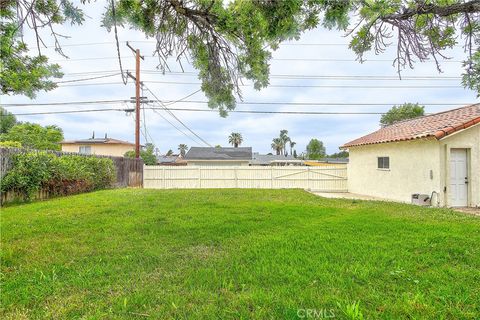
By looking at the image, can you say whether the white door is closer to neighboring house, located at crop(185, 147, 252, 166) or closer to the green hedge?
the green hedge

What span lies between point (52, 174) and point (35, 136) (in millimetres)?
22799

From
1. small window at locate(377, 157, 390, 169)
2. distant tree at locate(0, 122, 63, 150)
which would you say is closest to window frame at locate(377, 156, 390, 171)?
small window at locate(377, 157, 390, 169)

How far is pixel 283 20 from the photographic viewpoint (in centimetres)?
290

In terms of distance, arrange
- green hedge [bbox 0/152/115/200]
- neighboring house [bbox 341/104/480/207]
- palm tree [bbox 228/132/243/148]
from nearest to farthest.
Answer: green hedge [bbox 0/152/115/200] → neighboring house [bbox 341/104/480/207] → palm tree [bbox 228/132/243/148]

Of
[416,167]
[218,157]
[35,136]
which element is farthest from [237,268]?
[35,136]

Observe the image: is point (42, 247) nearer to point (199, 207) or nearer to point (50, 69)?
point (199, 207)

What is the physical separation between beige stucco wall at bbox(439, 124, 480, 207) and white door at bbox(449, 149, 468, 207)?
11 centimetres

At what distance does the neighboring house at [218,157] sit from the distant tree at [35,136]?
46.8 ft

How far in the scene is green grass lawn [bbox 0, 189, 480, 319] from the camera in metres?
2.17

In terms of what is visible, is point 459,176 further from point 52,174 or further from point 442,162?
point 52,174

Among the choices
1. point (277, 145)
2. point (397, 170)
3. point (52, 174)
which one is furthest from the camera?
point (277, 145)

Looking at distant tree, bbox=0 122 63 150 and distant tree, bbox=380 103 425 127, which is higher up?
distant tree, bbox=380 103 425 127

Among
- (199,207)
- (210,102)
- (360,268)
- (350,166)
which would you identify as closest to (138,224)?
(199,207)

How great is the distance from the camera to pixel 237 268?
2.95 meters
